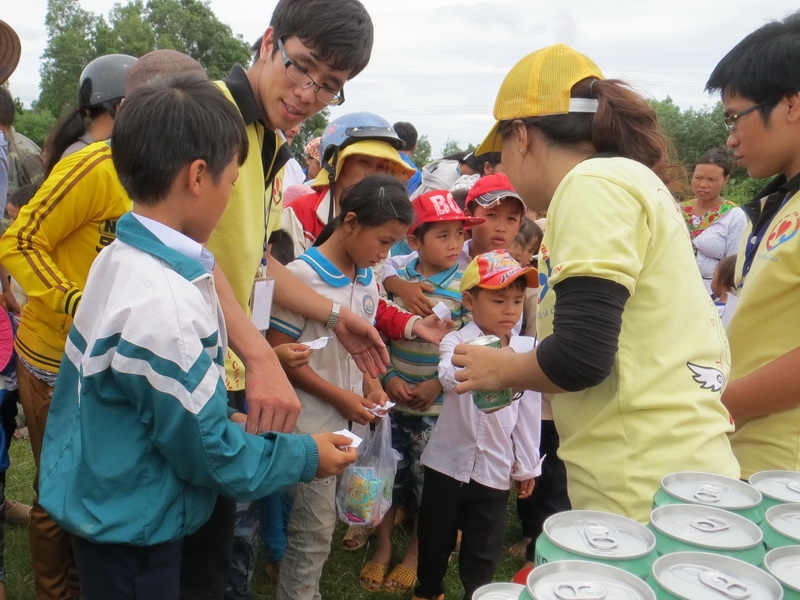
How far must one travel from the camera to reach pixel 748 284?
2.20 m

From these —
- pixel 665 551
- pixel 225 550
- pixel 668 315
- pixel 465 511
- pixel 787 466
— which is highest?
pixel 668 315

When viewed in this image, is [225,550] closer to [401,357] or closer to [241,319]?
[241,319]

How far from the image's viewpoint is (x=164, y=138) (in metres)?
1.79

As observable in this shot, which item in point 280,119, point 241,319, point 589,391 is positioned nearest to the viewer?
point 589,391

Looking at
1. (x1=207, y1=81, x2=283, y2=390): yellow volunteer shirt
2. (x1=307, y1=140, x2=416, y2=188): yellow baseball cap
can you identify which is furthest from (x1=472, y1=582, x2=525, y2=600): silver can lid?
(x1=307, y1=140, x2=416, y2=188): yellow baseball cap

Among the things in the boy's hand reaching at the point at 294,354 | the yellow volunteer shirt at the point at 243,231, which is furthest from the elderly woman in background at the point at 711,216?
the yellow volunteer shirt at the point at 243,231

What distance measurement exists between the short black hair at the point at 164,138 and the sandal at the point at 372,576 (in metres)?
2.66

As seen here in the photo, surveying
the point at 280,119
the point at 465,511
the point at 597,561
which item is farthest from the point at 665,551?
the point at 465,511

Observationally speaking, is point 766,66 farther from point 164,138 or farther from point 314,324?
point 314,324

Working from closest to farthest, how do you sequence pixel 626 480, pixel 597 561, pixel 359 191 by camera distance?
pixel 597 561 → pixel 626 480 → pixel 359 191

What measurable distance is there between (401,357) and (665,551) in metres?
2.61

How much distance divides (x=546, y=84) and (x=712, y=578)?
53.3 inches

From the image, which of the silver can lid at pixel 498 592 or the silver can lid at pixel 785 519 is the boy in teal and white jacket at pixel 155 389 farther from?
the silver can lid at pixel 785 519

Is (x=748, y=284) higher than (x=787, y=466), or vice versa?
(x=748, y=284)
